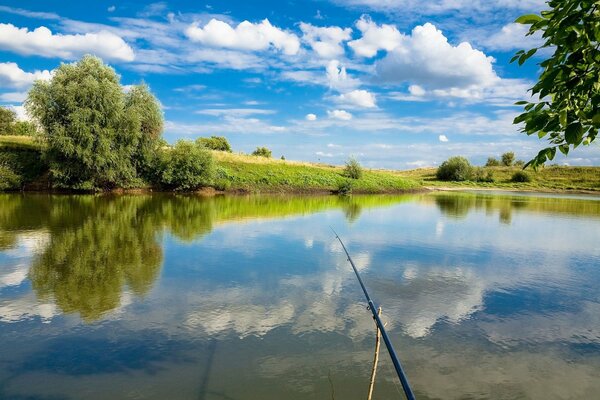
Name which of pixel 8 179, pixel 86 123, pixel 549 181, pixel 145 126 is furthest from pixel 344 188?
pixel 549 181

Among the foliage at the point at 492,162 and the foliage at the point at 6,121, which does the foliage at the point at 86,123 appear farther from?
the foliage at the point at 492,162

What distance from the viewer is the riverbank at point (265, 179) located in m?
47.2

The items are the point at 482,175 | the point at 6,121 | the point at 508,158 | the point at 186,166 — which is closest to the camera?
the point at 186,166

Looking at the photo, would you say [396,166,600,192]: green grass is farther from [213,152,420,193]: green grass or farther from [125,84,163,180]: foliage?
[125,84,163,180]: foliage

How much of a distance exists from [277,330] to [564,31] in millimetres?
7587

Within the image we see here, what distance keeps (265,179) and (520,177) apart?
238ft

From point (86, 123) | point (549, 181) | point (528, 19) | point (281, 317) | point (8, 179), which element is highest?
point (86, 123)

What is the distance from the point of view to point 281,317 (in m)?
9.63

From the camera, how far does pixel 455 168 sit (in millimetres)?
106812

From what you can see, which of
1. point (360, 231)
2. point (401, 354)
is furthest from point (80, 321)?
point (360, 231)

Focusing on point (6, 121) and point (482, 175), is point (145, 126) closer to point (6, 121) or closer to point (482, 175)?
point (6, 121)

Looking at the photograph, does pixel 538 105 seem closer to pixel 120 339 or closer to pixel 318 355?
pixel 318 355

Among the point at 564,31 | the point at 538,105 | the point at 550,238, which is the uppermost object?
the point at 564,31

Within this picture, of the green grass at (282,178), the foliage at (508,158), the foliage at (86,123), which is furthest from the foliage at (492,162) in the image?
the foliage at (86,123)
